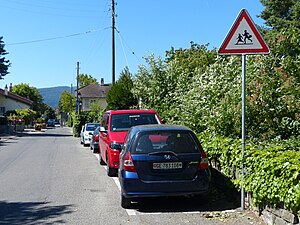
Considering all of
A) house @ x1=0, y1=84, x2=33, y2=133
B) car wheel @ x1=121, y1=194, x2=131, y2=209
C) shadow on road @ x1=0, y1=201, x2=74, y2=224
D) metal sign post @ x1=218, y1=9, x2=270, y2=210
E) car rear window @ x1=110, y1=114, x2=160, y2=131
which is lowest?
shadow on road @ x1=0, y1=201, x2=74, y2=224

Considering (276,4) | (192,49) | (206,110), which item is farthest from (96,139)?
(276,4)

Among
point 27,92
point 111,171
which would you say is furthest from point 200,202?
point 27,92

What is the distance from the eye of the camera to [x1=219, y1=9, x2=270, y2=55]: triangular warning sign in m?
7.29

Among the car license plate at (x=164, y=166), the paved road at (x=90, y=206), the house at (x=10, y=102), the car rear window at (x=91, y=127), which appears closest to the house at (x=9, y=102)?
the house at (x=10, y=102)

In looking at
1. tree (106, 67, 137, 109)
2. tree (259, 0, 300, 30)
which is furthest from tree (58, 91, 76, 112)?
tree (106, 67, 137, 109)

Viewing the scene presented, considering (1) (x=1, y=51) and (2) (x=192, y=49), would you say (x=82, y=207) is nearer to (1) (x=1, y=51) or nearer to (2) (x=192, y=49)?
(2) (x=192, y=49)

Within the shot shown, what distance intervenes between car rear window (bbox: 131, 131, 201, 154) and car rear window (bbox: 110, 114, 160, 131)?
191 inches

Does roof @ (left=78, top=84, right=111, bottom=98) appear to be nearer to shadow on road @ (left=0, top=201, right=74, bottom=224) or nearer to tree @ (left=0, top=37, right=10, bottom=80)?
tree @ (left=0, top=37, right=10, bottom=80)

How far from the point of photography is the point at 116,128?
12.8 meters

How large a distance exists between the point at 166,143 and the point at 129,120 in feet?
17.2

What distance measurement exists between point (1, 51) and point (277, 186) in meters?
55.8

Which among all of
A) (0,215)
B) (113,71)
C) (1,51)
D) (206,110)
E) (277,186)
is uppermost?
(1,51)

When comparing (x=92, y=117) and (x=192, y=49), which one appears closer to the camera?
(x=192, y=49)

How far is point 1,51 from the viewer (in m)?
56.9
